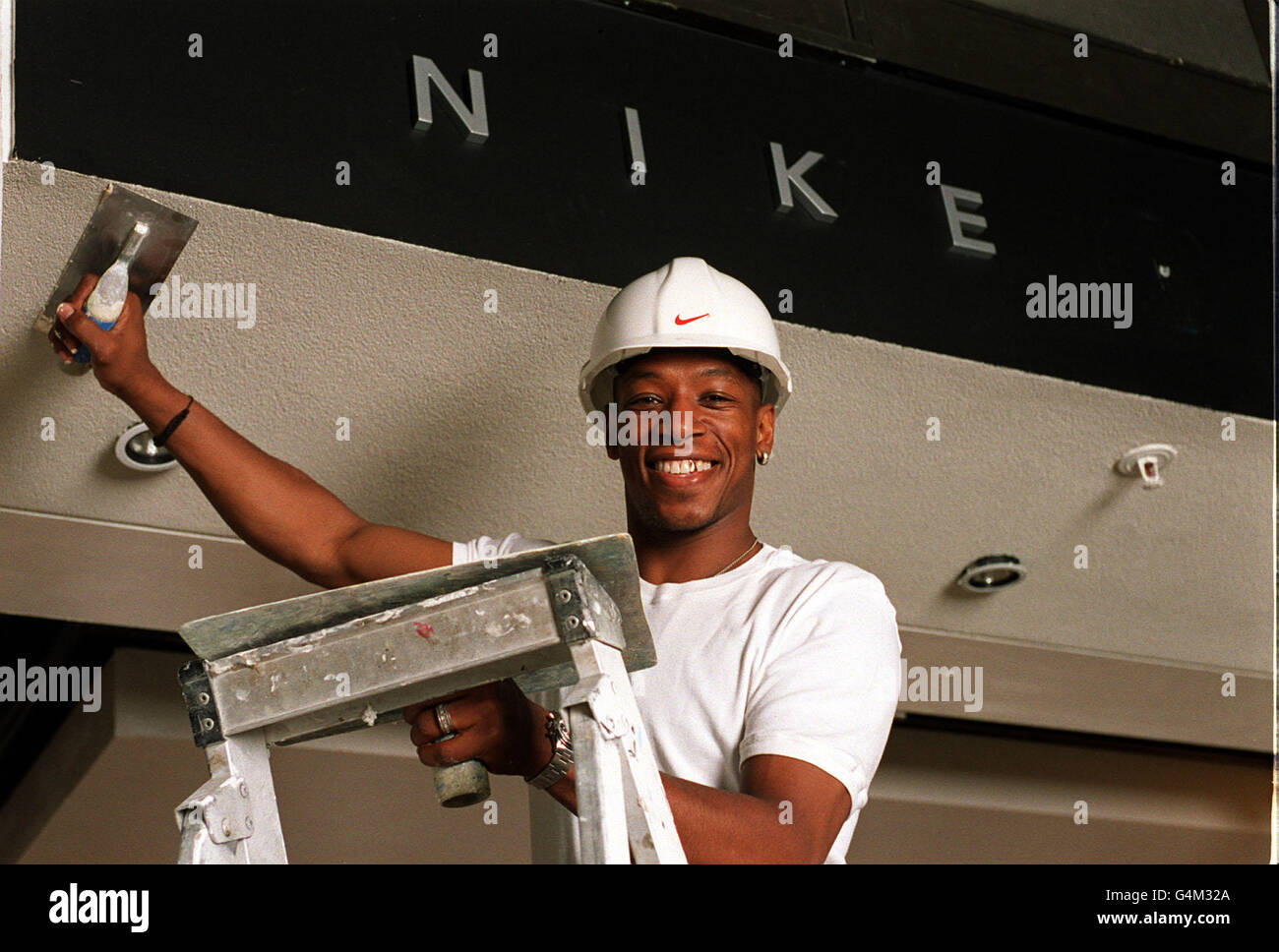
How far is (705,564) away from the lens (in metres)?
2.55

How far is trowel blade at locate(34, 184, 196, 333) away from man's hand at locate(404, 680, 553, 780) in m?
1.16

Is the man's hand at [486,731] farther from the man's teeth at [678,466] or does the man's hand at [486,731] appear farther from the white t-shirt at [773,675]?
the man's teeth at [678,466]

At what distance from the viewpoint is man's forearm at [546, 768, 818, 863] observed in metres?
1.80

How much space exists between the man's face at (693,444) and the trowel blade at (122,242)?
2.43 feet

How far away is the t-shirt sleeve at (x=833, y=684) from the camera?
6.85ft

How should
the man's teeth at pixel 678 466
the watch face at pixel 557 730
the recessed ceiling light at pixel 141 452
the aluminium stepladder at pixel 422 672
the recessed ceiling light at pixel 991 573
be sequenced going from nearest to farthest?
the aluminium stepladder at pixel 422 672, the watch face at pixel 557 730, the man's teeth at pixel 678 466, the recessed ceiling light at pixel 141 452, the recessed ceiling light at pixel 991 573

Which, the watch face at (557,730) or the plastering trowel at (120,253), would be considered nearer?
the watch face at (557,730)

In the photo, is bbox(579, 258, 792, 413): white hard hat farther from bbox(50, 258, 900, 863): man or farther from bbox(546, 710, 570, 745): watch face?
bbox(546, 710, 570, 745): watch face

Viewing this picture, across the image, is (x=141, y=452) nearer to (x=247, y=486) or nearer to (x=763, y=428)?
(x=247, y=486)

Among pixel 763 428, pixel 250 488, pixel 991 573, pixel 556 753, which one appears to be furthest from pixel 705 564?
pixel 991 573

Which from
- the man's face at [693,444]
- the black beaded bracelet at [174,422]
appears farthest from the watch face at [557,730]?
the black beaded bracelet at [174,422]

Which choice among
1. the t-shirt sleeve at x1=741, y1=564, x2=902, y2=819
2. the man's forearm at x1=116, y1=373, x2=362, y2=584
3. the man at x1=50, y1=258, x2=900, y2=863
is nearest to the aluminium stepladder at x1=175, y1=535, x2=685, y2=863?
the man at x1=50, y1=258, x2=900, y2=863

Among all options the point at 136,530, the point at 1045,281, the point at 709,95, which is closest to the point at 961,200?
the point at 1045,281

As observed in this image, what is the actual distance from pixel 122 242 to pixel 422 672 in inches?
49.4
